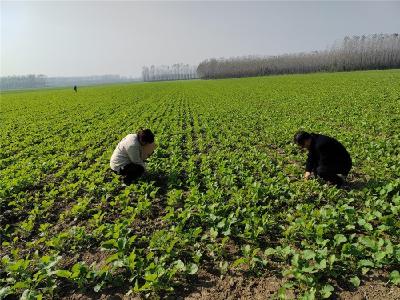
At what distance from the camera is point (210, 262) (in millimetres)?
4734

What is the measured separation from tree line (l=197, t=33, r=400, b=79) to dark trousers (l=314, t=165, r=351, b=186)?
3921 inches

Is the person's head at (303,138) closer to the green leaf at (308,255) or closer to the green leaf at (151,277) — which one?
the green leaf at (308,255)

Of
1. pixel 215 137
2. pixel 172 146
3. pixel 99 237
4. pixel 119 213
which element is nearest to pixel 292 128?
pixel 215 137

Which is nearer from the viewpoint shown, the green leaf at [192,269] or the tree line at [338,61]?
the green leaf at [192,269]

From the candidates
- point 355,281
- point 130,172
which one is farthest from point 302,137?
point 130,172

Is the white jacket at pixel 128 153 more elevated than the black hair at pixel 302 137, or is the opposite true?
the black hair at pixel 302 137

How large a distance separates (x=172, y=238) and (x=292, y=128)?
9493mm

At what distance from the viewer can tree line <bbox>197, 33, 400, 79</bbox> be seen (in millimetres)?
99812

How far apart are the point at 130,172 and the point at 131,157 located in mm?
364

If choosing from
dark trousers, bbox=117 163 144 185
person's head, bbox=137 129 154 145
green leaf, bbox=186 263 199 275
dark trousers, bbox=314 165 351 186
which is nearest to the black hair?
dark trousers, bbox=314 165 351 186

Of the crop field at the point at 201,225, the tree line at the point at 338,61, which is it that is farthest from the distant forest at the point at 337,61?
the crop field at the point at 201,225

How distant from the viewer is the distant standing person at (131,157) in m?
7.72

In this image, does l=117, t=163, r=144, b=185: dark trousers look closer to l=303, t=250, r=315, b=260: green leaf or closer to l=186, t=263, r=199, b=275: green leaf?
l=186, t=263, r=199, b=275: green leaf

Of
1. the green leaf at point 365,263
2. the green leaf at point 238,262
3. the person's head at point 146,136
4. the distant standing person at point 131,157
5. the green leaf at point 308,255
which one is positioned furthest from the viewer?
the distant standing person at point 131,157
